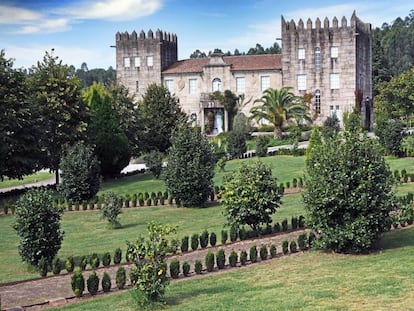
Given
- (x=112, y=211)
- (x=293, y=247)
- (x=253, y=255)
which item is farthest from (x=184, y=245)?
(x=112, y=211)

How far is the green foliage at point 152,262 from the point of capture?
12398 mm

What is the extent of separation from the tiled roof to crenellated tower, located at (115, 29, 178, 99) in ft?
3.92

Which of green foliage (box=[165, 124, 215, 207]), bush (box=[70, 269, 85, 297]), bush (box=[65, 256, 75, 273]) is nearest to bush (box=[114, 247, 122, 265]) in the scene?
bush (box=[65, 256, 75, 273])

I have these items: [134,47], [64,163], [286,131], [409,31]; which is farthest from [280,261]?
[409,31]

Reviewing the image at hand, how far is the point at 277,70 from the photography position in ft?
199

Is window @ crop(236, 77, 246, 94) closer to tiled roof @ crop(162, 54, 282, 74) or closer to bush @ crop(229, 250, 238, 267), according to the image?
tiled roof @ crop(162, 54, 282, 74)

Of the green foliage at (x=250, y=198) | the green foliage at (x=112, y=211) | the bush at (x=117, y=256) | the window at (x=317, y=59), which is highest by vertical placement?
the window at (x=317, y=59)

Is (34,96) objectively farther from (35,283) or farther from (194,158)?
(35,283)

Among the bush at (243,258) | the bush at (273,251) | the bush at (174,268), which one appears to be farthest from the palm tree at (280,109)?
the bush at (174,268)

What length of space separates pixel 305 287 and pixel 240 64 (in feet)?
165

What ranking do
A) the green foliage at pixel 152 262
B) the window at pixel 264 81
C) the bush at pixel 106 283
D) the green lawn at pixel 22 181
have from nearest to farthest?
the green foliage at pixel 152 262, the bush at pixel 106 283, the green lawn at pixel 22 181, the window at pixel 264 81

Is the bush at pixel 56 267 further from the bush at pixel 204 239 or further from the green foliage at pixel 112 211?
the green foliage at pixel 112 211

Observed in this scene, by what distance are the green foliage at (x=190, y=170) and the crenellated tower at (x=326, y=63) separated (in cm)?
3430

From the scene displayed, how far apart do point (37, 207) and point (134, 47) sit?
163 ft
